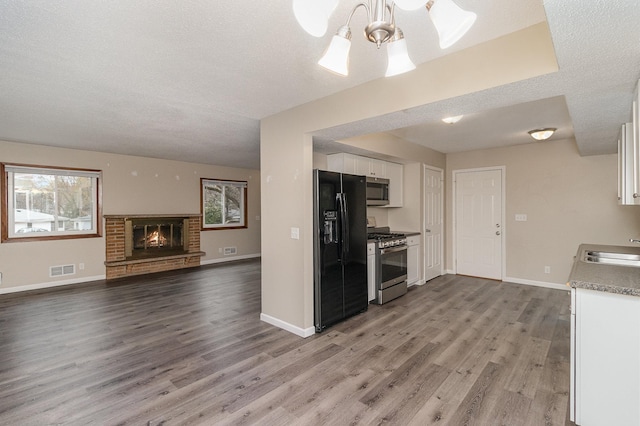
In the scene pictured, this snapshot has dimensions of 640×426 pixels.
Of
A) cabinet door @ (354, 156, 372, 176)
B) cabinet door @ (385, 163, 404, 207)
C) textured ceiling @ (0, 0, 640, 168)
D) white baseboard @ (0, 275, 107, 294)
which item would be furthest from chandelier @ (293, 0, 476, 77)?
white baseboard @ (0, 275, 107, 294)

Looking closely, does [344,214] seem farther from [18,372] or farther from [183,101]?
[18,372]

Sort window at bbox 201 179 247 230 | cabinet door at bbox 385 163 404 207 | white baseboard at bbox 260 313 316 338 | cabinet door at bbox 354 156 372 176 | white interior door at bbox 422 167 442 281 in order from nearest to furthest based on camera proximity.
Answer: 1. white baseboard at bbox 260 313 316 338
2. cabinet door at bbox 354 156 372 176
3. cabinet door at bbox 385 163 404 207
4. white interior door at bbox 422 167 442 281
5. window at bbox 201 179 247 230

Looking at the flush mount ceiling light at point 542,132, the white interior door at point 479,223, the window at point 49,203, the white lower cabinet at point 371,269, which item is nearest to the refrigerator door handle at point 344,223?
the white lower cabinet at point 371,269

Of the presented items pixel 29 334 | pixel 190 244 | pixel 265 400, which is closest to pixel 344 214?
pixel 265 400

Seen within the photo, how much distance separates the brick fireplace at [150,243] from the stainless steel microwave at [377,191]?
14.4 feet

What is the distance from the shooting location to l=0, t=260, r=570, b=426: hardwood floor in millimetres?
2061

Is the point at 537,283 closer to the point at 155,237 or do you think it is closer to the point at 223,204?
the point at 223,204

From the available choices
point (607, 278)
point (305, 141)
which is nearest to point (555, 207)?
point (607, 278)

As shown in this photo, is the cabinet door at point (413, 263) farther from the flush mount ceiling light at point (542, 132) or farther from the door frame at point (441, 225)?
the flush mount ceiling light at point (542, 132)

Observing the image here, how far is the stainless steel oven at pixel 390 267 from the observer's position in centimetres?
427

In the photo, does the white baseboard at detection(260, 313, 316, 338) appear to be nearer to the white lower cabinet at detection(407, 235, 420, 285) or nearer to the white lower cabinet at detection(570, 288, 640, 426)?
the white lower cabinet at detection(570, 288, 640, 426)

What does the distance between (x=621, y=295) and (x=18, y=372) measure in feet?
14.1

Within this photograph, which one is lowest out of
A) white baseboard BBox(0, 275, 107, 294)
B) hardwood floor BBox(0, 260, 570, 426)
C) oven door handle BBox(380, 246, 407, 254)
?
hardwood floor BBox(0, 260, 570, 426)

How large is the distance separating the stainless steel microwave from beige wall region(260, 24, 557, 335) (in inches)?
62.8
